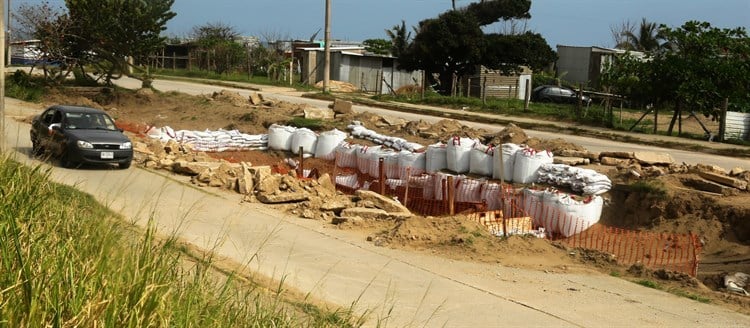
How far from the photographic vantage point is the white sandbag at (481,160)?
19.3 m

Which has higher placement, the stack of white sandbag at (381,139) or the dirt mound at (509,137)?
the dirt mound at (509,137)

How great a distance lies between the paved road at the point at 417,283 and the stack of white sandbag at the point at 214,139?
998cm

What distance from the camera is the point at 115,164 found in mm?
19984

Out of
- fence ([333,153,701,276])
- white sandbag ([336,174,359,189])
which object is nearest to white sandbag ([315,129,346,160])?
white sandbag ([336,174,359,189])

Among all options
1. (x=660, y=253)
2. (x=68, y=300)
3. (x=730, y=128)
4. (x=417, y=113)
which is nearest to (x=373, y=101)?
(x=417, y=113)

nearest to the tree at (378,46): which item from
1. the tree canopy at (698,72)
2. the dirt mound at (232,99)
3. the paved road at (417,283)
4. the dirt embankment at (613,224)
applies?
the dirt mound at (232,99)

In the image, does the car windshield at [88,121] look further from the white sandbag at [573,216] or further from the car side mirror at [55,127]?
the white sandbag at [573,216]

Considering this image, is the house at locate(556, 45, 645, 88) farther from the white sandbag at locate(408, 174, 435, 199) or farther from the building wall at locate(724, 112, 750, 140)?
the white sandbag at locate(408, 174, 435, 199)

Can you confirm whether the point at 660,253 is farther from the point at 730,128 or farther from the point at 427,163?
the point at 730,128

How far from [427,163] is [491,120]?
1323cm

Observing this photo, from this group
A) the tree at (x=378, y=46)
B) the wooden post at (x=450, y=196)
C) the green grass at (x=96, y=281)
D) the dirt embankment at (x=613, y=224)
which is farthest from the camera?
the tree at (x=378, y=46)

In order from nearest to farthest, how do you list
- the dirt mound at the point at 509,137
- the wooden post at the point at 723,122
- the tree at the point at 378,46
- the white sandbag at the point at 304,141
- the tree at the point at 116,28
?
the dirt mound at the point at 509,137 < the white sandbag at the point at 304,141 < the wooden post at the point at 723,122 < the tree at the point at 116,28 < the tree at the point at 378,46

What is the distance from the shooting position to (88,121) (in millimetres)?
→ 20516

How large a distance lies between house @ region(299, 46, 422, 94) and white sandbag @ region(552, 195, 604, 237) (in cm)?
4000
